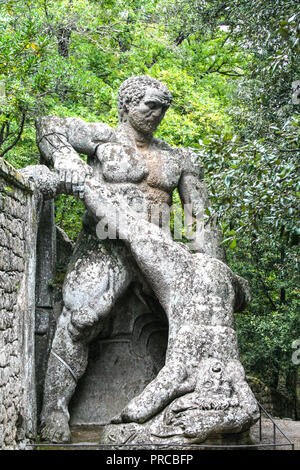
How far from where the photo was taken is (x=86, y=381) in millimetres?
6000

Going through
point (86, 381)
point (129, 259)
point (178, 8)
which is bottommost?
point (86, 381)

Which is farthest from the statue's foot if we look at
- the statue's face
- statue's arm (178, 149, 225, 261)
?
the statue's face

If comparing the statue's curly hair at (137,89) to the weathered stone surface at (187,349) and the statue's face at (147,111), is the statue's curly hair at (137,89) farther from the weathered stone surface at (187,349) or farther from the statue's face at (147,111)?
the weathered stone surface at (187,349)

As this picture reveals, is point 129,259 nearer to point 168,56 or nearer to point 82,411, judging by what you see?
point 82,411

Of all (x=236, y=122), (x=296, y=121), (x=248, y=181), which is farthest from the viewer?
(x=236, y=122)

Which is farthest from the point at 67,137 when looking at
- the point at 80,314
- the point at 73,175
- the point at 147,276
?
the point at 80,314

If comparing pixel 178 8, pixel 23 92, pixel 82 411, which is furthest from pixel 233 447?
pixel 178 8

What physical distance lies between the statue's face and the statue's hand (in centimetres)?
74

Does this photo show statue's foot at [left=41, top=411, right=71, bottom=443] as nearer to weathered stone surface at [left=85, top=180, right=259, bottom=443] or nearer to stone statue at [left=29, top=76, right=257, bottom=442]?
stone statue at [left=29, top=76, right=257, bottom=442]

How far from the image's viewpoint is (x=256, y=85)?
364 inches

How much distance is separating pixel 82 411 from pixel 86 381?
0.85ft

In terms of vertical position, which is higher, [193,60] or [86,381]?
[193,60]
